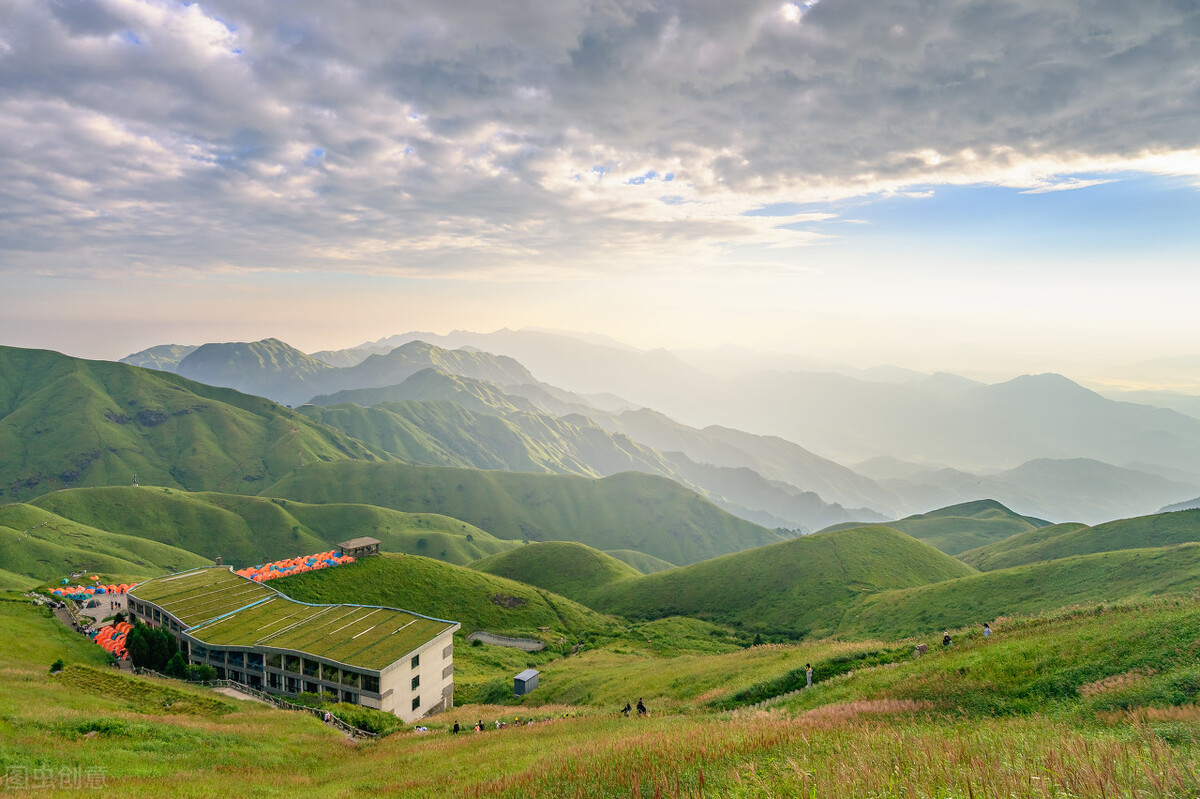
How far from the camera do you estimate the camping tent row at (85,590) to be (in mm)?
85319

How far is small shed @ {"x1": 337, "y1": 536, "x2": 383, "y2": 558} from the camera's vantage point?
110 meters

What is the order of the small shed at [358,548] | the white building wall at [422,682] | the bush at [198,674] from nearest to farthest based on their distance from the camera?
1. the white building wall at [422,682]
2. the bush at [198,674]
3. the small shed at [358,548]

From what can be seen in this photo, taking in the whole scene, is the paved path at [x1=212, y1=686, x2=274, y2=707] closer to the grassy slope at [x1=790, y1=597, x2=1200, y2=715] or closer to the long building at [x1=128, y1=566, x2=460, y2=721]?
the long building at [x1=128, y1=566, x2=460, y2=721]

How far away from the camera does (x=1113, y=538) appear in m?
100

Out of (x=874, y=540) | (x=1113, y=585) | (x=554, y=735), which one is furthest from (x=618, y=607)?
(x=554, y=735)

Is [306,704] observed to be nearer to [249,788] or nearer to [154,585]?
[249,788]

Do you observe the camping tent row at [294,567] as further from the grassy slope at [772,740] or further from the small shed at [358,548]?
the grassy slope at [772,740]

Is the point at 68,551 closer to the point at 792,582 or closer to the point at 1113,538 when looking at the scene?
the point at 792,582

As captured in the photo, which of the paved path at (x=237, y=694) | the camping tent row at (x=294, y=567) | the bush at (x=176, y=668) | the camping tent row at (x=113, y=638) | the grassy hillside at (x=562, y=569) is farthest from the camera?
the grassy hillside at (x=562, y=569)

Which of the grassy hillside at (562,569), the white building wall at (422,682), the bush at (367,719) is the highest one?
the bush at (367,719)

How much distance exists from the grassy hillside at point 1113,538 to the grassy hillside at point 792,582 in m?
11.4

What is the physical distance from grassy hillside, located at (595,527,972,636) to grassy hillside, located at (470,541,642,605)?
1167 centimetres

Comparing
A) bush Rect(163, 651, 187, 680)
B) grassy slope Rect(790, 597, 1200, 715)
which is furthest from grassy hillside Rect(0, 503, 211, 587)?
grassy slope Rect(790, 597, 1200, 715)

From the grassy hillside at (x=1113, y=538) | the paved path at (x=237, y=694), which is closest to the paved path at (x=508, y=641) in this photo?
the paved path at (x=237, y=694)
